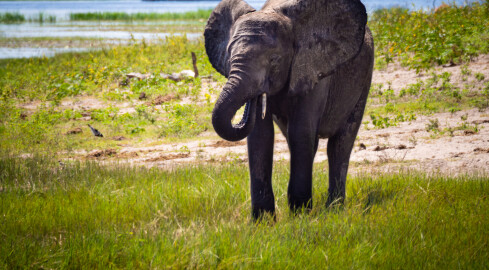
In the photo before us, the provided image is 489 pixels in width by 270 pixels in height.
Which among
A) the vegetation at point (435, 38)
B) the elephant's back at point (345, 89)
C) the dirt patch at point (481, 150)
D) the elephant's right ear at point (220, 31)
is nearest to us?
the elephant's right ear at point (220, 31)

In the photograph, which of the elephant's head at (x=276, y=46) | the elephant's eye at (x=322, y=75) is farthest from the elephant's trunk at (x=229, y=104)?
the elephant's eye at (x=322, y=75)

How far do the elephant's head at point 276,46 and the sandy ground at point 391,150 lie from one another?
2.80 meters

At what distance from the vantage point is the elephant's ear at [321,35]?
443 centimetres

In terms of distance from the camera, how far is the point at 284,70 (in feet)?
14.2

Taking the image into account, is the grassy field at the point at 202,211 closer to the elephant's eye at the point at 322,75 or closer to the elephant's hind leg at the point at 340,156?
the elephant's hind leg at the point at 340,156

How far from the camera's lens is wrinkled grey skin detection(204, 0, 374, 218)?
13.3ft

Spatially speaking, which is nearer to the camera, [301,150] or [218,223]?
[301,150]

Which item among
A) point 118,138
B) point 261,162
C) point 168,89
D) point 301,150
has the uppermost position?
point 301,150

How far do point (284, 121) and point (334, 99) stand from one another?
678 millimetres

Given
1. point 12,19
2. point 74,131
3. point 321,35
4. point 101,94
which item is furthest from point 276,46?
point 12,19

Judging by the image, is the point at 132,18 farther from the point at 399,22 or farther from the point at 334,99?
the point at 334,99

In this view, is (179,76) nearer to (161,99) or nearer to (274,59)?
(161,99)

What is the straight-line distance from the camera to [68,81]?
14.3 metres

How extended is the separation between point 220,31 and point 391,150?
4055 mm
